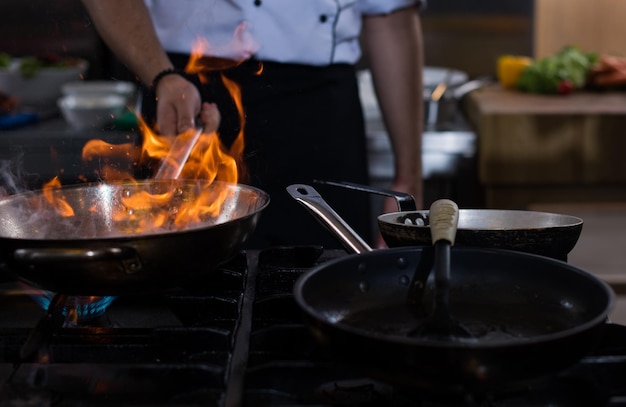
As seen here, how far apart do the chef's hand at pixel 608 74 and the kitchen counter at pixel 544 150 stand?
321mm

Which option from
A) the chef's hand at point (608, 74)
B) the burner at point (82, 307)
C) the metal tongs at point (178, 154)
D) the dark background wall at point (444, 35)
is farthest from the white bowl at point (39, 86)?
the burner at point (82, 307)

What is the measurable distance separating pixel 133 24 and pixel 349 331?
1040 millimetres

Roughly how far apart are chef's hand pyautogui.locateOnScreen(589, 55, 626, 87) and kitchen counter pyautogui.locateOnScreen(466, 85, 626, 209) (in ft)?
1.05

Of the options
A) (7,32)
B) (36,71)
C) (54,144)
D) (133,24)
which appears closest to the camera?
(133,24)

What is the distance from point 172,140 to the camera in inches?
53.2

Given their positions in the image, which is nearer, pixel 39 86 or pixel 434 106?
pixel 434 106

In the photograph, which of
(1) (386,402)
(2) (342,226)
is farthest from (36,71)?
(1) (386,402)

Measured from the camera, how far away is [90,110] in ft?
8.23

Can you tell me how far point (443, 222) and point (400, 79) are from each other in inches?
45.4

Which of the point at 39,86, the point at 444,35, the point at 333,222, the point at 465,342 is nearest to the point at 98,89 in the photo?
the point at 39,86

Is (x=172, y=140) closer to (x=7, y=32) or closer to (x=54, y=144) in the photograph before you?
(x=54, y=144)

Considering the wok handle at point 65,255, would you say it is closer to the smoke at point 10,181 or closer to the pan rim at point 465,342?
the pan rim at point 465,342

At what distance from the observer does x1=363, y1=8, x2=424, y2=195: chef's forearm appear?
6.38ft

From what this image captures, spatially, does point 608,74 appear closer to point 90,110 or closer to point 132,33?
point 90,110
